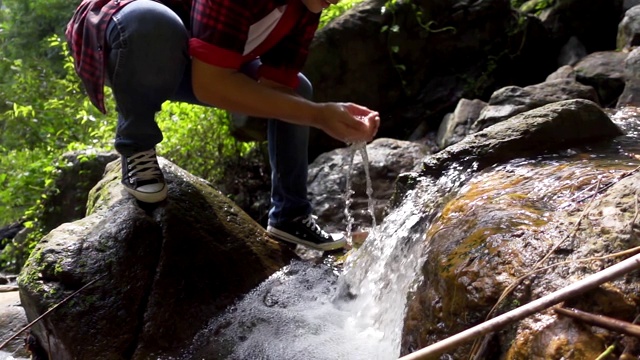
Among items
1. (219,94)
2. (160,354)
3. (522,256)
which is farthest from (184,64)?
(522,256)

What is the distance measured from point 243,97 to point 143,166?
1.98ft

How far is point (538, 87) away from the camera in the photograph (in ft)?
13.4

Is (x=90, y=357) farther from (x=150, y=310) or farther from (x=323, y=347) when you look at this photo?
(x=323, y=347)

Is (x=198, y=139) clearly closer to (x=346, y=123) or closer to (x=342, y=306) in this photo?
(x=342, y=306)

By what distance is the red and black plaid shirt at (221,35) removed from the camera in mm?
1899

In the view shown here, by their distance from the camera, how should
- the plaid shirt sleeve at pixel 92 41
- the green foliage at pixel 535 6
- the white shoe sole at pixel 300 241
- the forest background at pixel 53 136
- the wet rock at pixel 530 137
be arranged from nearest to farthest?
the plaid shirt sleeve at pixel 92 41
the wet rock at pixel 530 137
the white shoe sole at pixel 300 241
the forest background at pixel 53 136
the green foliage at pixel 535 6

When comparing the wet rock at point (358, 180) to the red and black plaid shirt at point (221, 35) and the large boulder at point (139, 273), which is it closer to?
the large boulder at point (139, 273)

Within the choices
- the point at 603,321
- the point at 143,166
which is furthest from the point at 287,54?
the point at 603,321

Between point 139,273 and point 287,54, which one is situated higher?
point 287,54

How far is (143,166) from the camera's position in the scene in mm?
2309

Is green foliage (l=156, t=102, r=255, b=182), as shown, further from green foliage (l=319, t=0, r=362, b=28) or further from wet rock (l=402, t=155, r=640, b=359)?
wet rock (l=402, t=155, r=640, b=359)

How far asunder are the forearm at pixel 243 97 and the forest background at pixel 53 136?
2731 millimetres

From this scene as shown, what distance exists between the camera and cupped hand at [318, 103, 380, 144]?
6.29 ft

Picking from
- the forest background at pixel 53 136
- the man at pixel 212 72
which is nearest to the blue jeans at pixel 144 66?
the man at pixel 212 72
